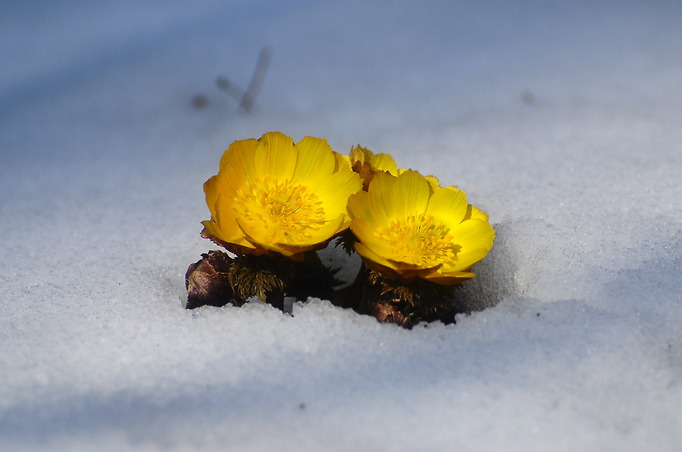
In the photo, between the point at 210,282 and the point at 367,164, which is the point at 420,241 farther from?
the point at 210,282

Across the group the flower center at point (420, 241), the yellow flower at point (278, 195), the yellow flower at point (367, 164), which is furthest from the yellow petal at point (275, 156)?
the flower center at point (420, 241)

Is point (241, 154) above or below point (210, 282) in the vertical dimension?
above

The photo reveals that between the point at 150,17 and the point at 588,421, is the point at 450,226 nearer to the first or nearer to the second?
the point at 588,421

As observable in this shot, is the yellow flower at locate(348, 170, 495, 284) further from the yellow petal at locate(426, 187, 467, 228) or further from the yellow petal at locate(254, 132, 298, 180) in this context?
the yellow petal at locate(254, 132, 298, 180)

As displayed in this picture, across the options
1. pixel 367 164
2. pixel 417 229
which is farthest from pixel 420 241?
pixel 367 164

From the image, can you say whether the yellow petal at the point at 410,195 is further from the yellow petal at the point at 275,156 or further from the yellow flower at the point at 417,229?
the yellow petal at the point at 275,156

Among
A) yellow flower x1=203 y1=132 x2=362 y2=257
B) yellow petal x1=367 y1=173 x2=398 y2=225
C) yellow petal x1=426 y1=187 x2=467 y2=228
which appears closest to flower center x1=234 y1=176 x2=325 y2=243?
yellow flower x1=203 y1=132 x2=362 y2=257
